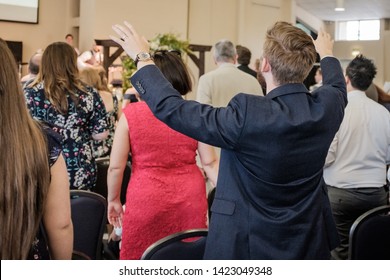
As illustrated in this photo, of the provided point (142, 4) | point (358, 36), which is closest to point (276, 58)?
point (142, 4)

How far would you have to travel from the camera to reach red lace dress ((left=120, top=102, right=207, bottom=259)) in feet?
7.93

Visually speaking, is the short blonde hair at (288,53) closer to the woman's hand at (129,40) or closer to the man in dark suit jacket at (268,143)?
the man in dark suit jacket at (268,143)

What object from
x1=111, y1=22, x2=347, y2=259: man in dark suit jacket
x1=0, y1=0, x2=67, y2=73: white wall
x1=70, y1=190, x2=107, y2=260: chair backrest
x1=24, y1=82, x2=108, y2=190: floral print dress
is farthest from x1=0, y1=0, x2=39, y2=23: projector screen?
x1=111, y1=22, x2=347, y2=259: man in dark suit jacket

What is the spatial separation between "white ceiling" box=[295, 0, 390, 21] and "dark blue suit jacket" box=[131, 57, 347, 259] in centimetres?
1445

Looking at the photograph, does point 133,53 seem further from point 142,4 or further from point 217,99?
point 142,4

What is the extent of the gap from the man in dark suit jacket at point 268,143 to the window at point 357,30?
1884 centimetres

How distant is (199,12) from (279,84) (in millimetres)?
9809

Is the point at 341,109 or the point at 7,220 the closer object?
the point at 7,220

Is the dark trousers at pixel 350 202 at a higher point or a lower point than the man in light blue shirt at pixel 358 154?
lower

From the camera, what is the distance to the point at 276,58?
1508 mm

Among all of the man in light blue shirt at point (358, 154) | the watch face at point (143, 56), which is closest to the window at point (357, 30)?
the man in light blue shirt at point (358, 154)

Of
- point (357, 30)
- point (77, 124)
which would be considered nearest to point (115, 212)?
point (77, 124)

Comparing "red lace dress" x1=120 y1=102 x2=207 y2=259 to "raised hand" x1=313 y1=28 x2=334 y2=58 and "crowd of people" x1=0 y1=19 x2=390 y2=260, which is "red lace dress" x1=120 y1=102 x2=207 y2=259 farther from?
"raised hand" x1=313 y1=28 x2=334 y2=58

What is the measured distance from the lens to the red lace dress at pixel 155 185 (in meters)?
2.42
